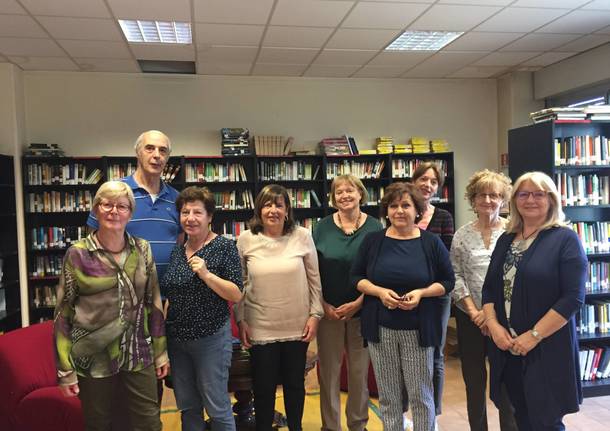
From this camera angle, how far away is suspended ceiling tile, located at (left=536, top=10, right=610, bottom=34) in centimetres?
408

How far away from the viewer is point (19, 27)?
3992mm

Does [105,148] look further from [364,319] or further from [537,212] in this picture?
[537,212]

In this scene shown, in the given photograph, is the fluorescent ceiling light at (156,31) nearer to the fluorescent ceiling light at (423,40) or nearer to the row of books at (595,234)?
the fluorescent ceiling light at (423,40)

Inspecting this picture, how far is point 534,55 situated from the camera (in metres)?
5.30

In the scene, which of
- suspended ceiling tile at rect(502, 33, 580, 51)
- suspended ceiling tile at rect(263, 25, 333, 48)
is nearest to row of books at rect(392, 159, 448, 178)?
suspended ceiling tile at rect(502, 33, 580, 51)

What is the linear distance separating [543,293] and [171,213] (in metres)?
1.74

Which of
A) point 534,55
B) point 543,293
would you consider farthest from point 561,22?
point 543,293

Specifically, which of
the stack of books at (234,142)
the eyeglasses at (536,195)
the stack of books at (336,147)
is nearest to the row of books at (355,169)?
the stack of books at (336,147)

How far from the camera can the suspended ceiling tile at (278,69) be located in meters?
5.41

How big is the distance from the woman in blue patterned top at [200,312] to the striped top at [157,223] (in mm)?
93

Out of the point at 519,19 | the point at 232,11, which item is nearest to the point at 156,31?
the point at 232,11

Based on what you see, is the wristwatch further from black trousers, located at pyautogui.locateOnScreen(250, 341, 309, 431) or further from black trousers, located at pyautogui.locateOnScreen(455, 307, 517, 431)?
black trousers, located at pyautogui.locateOnScreen(250, 341, 309, 431)

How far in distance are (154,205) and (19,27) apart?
2819 mm

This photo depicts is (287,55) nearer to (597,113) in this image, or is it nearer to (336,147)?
(336,147)
